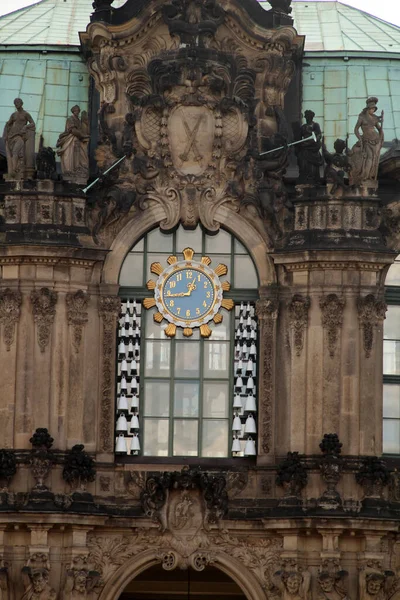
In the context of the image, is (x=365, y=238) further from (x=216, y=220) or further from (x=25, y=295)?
(x=25, y=295)

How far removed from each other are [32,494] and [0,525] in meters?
0.90

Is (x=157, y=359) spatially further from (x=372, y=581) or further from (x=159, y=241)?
(x=372, y=581)

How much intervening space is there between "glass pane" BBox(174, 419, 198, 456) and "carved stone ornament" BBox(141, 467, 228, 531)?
83cm

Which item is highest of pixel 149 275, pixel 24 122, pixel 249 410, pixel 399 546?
pixel 24 122

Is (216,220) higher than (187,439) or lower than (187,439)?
higher

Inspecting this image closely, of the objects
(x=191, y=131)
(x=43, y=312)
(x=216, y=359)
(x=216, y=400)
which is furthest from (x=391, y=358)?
(x=43, y=312)

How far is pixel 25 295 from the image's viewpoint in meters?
43.8

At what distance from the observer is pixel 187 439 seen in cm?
4434

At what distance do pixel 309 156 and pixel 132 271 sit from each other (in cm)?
431

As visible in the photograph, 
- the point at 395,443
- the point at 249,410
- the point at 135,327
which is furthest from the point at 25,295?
the point at 395,443

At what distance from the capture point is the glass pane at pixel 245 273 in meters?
44.8

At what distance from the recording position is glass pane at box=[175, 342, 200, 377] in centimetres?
4453

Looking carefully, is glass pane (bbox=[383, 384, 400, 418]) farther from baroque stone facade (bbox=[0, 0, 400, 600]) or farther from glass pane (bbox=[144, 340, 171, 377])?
glass pane (bbox=[144, 340, 171, 377])

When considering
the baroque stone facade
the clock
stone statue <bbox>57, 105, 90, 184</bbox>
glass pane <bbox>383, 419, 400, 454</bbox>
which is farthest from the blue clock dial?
glass pane <bbox>383, 419, 400, 454</bbox>
